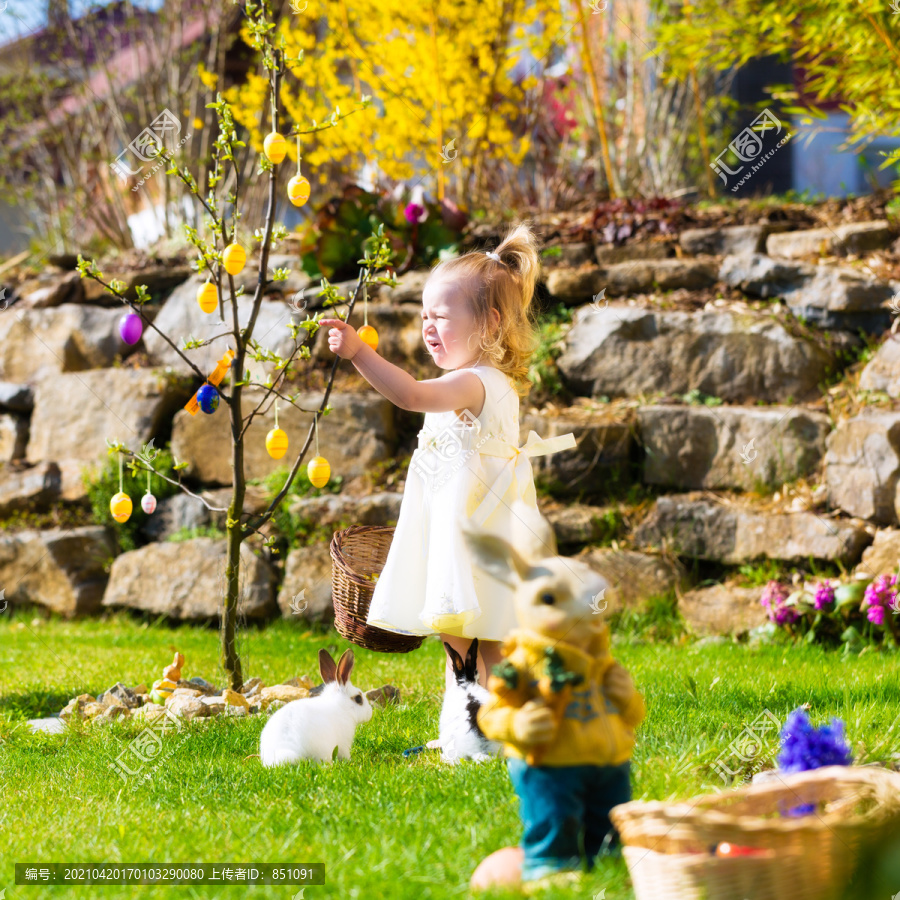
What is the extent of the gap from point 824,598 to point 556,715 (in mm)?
3086

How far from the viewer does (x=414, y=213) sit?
234 inches

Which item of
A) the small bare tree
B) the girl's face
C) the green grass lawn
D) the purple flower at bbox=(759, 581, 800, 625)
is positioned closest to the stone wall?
the purple flower at bbox=(759, 581, 800, 625)

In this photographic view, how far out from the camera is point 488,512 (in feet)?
9.89

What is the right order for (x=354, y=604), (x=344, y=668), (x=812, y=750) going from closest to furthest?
(x=812, y=750) < (x=344, y=668) < (x=354, y=604)

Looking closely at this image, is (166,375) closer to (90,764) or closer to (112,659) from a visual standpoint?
(112,659)

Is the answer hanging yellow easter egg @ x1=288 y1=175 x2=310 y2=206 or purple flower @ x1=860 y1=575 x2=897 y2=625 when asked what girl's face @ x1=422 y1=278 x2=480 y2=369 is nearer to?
hanging yellow easter egg @ x1=288 y1=175 x2=310 y2=206

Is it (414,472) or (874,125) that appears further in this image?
(874,125)

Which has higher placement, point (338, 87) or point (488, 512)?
point (338, 87)

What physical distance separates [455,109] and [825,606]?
181 inches

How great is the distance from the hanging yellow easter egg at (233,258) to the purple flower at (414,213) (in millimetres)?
3069

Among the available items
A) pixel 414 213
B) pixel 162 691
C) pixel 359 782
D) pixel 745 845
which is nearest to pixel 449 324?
pixel 359 782

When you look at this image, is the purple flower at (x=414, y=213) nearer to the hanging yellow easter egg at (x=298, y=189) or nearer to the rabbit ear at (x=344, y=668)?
the hanging yellow easter egg at (x=298, y=189)

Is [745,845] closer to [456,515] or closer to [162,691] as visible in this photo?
[456,515]

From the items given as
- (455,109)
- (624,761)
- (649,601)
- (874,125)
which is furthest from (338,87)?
(624,761)
